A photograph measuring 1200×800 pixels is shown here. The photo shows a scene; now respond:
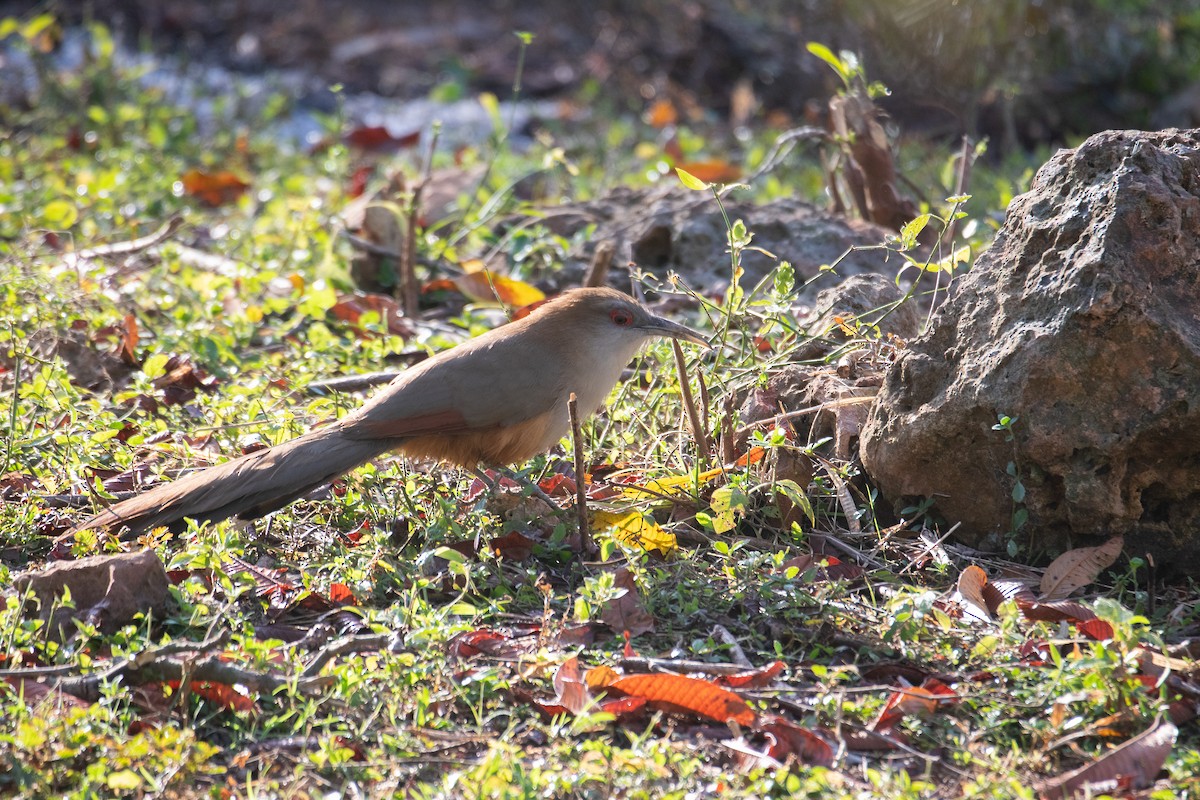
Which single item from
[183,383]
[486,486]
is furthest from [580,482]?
[183,383]

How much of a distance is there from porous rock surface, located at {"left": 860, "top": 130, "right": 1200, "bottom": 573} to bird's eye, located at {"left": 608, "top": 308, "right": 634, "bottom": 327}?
3.92 ft

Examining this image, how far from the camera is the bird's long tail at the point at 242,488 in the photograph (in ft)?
13.3

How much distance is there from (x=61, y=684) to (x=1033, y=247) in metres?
3.05

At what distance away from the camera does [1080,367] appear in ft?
12.1

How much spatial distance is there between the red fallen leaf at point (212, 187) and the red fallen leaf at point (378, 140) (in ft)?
5.83

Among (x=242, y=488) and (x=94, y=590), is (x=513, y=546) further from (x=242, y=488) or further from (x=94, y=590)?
(x=94, y=590)

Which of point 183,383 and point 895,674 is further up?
point 895,674

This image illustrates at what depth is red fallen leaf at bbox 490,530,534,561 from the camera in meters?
4.07

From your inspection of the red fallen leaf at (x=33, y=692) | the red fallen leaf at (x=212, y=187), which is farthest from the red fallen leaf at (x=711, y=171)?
the red fallen leaf at (x=33, y=692)

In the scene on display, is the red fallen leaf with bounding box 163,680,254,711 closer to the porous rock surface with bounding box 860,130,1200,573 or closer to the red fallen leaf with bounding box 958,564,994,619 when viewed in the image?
the red fallen leaf with bounding box 958,564,994,619

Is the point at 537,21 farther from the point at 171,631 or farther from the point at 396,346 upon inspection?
the point at 171,631

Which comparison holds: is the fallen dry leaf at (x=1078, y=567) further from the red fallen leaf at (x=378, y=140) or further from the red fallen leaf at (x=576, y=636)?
the red fallen leaf at (x=378, y=140)

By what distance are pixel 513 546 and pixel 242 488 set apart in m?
0.90

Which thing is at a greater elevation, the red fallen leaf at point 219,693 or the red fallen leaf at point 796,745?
the red fallen leaf at point 796,745
